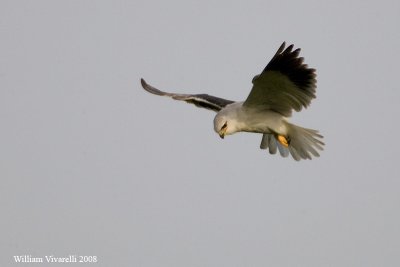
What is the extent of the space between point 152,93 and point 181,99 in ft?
2.01

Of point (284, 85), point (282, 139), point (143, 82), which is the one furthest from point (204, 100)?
point (284, 85)

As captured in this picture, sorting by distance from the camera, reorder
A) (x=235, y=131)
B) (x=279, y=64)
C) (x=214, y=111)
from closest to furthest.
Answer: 1. (x=279, y=64)
2. (x=235, y=131)
3. (x=214, y=111)

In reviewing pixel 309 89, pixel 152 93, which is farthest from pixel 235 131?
pixel 152 93

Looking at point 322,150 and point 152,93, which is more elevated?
point 152,93

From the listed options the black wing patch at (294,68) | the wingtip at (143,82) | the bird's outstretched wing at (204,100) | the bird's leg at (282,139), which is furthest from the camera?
the wingtip at (143,82)

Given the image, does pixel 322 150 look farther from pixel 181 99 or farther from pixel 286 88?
pixel 181 99

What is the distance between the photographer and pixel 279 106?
934 cm

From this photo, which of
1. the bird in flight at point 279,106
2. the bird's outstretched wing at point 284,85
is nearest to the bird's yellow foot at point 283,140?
the bird in flight at point 279,106

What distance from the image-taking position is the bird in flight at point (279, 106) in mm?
8727

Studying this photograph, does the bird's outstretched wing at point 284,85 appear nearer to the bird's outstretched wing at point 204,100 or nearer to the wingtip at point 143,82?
the bird's outstretched wing at point 204,100

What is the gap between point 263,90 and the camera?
9.02m

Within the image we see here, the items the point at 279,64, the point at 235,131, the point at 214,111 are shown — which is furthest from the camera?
the point at 214,111

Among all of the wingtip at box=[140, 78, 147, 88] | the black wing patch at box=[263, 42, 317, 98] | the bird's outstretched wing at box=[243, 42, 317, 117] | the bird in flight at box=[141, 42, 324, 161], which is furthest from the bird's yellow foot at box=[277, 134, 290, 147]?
the wingtip at box=[140, 78, 147, 88]

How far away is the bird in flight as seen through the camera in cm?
873
